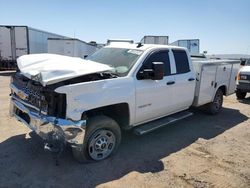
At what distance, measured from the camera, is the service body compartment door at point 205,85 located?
6.98m

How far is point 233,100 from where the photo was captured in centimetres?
1095

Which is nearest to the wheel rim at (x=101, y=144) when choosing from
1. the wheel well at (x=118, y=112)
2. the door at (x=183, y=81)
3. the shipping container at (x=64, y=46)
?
the wheel well at (x=118, y=112)

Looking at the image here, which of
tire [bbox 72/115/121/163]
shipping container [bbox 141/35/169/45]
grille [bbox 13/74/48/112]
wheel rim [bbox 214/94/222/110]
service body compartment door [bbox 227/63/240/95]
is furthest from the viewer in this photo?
shipping container [bbox 141/35/169/45]

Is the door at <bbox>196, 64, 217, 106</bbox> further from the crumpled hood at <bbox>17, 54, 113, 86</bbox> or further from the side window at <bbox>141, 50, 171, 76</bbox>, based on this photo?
the crumpled hood at <bbox>17, 54, 113, 86</bbox>

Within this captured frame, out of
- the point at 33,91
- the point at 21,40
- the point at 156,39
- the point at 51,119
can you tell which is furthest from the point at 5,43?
the point at 51,119

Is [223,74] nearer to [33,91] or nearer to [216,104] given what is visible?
[216,104]

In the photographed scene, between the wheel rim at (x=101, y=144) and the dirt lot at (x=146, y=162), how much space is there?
0.44 ft

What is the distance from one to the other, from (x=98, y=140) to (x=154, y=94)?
1.50m

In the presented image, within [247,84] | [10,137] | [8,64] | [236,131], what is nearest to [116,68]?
[10,137]

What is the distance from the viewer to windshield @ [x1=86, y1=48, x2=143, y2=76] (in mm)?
5148

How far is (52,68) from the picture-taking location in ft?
13.9

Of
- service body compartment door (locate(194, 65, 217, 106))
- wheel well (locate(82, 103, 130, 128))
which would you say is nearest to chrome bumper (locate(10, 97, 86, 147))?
wheel well (locate(82, 103, 130, 128))

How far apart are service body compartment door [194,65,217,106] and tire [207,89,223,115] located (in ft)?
1.37

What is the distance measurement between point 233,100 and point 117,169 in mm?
7942
